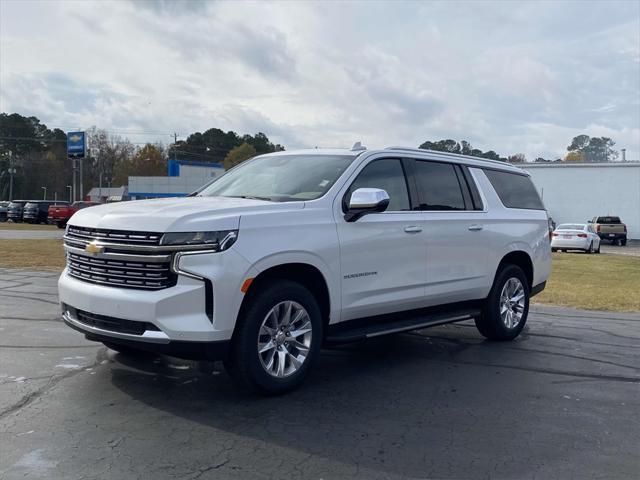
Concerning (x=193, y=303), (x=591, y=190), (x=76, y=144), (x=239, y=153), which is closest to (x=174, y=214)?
(x=193, y=303)

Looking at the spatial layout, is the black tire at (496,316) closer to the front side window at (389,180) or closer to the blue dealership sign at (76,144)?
the front side window at (389,180)

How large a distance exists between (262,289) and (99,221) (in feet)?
4.57

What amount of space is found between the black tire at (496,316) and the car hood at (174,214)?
10.5ft

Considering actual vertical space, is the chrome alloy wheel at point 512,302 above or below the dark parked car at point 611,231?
above

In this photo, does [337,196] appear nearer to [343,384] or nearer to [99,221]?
[343,384]

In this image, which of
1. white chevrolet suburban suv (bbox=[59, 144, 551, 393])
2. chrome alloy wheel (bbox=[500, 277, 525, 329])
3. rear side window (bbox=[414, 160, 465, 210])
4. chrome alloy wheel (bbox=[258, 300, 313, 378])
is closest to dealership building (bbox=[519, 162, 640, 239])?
chrome alloy wheel (bbox=[500, 277, 525, 329])

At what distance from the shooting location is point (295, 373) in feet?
17.3

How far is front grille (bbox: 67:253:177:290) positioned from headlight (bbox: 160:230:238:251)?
0.18 metres

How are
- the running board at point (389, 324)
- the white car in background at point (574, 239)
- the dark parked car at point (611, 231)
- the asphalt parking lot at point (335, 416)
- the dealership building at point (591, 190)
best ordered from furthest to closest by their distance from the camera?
the dealership building at point (591, 190) < the dark parked car at point (611, 231) < the white car in background at point (574, 239) < the running board at point (389, 324) < the asphalt parking lot at point (335, 416)

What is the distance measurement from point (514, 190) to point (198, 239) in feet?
16.5

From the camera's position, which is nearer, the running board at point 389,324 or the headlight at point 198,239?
the headlight at point 198,239

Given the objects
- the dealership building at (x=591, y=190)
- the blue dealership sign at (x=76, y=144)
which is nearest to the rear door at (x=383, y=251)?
the dealership building at (x=591, y=190)

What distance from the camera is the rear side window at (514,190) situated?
8000 mm

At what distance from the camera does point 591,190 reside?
53.5 m
